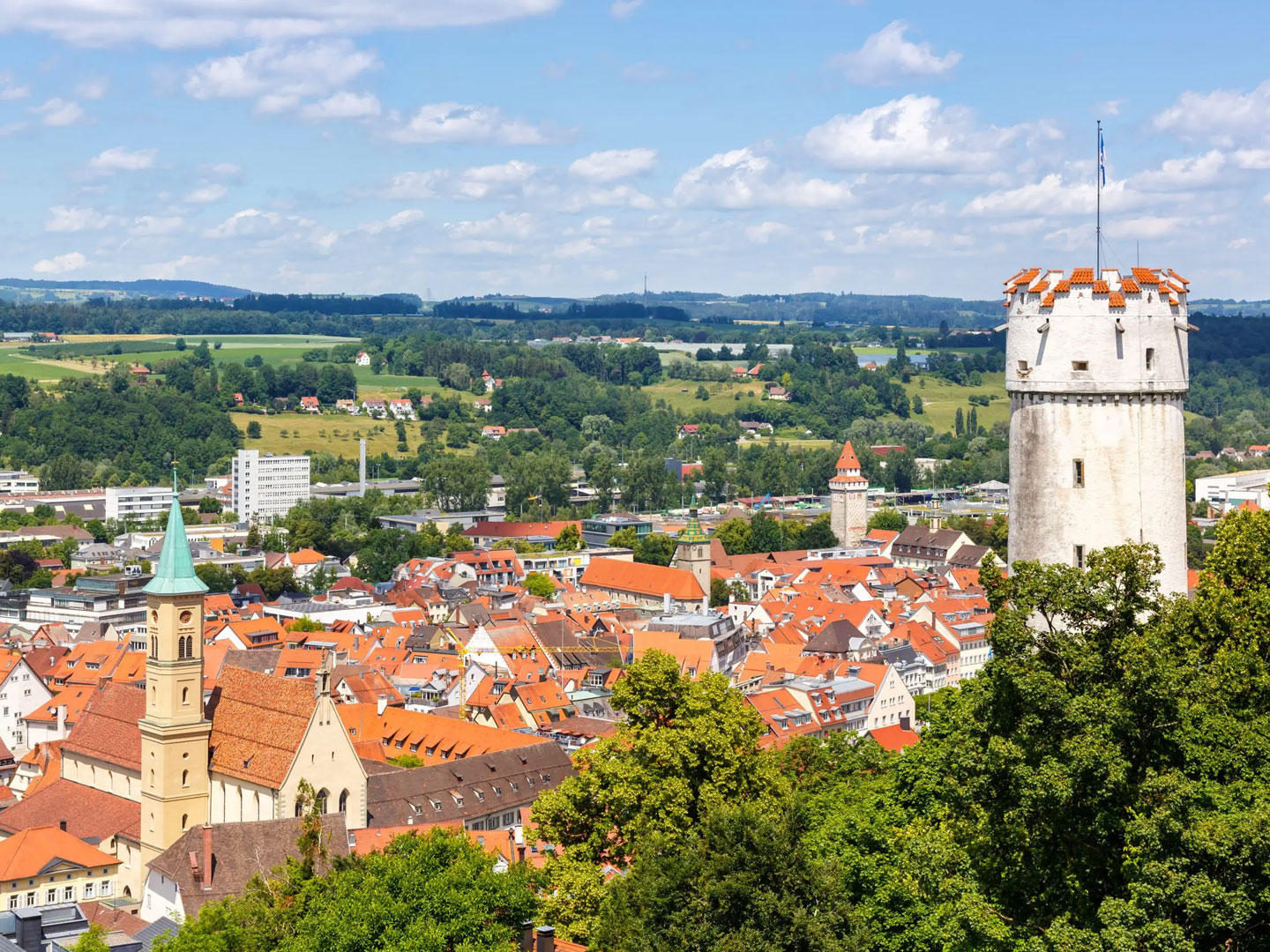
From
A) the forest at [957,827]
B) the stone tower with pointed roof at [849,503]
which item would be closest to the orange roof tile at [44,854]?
the forest at [957,827]

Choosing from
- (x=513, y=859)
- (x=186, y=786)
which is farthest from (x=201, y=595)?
(x=513, y=859)

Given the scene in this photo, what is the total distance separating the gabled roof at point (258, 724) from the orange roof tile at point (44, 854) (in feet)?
16.4

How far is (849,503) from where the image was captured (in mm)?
175000

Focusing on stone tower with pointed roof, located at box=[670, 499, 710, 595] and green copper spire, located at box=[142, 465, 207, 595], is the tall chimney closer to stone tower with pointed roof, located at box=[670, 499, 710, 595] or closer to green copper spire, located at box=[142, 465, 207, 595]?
green copper spire, located at box=[142, 465, 207, 595]

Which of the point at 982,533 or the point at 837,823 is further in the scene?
the point at 982,533

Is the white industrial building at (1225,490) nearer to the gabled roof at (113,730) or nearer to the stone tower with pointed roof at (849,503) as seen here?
the stone tower with pointed roof at (849,503)

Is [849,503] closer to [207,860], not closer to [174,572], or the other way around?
[174,572]

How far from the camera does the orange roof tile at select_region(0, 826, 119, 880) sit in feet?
191

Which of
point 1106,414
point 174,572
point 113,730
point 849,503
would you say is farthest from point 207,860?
point 849,503

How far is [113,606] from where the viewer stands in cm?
12781

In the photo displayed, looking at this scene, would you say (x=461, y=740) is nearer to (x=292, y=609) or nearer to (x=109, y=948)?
(x=109, y=948)

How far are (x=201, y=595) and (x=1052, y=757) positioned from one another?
43.0m

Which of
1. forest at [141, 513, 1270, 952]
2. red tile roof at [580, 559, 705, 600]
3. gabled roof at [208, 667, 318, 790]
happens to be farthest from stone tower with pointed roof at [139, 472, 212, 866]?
red tile roof at [580, 559, 705, 600]

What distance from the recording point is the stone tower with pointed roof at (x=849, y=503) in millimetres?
174000
